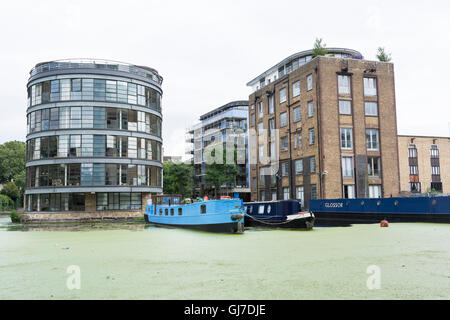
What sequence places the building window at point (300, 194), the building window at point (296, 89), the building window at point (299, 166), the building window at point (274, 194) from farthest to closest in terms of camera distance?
the building window at point (274, 194), the building window at point (296, 89), the building window at point (299, 166), the building window at point (300, 194)

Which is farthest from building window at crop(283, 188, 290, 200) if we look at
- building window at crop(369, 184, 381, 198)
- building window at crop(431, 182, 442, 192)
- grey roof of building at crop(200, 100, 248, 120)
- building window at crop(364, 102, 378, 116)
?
grey roof of building at crop(200, 100, 248, 120)

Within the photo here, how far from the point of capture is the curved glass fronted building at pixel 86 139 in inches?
1540

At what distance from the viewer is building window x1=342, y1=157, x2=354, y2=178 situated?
3675 centimetres

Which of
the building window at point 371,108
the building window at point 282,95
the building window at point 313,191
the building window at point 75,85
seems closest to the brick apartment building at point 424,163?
the building window at point 371,108

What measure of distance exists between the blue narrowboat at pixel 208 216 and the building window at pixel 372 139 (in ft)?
62.3

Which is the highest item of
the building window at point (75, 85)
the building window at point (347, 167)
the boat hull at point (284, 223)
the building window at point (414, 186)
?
the building window at point (75, 85)

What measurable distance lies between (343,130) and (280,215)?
13883 mm

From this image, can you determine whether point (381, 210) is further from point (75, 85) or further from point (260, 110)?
Answer: point (75, 85)

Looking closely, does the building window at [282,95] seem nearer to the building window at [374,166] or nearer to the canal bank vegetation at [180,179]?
the building window at [374,166]

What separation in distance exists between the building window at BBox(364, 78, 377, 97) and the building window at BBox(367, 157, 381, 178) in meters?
5.93

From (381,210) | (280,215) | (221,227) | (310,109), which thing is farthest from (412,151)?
(221,227)

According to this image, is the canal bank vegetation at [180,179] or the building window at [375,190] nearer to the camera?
the building window at [375,190]
